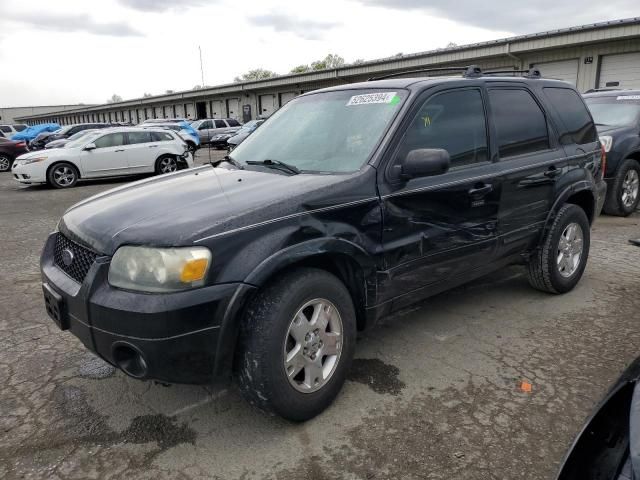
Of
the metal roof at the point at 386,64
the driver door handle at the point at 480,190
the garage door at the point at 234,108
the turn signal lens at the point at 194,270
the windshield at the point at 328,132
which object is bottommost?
the turn signal lens at the point at 194,270

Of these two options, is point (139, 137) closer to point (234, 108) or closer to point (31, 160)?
point (31, 160)

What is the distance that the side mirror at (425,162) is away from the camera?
294 cm

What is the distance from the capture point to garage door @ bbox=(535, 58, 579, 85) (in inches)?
740

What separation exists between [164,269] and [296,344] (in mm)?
788

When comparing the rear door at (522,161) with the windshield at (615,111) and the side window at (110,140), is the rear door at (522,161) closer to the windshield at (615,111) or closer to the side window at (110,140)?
the windshield at (615,111)

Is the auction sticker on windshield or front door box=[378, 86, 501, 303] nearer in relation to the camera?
front door box=[378, 86, 501, 303]

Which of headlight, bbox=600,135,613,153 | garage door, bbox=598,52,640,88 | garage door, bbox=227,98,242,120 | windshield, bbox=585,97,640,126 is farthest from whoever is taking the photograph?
garage door, bbox=227,98,242,120

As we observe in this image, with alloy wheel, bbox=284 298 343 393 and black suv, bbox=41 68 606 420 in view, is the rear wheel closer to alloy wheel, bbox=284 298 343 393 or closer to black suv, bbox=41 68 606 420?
black suv, bbox=41 68 606 420

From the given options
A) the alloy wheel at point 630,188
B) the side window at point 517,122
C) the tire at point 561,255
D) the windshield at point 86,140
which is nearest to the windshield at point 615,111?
the alloy wheel at point 630,188

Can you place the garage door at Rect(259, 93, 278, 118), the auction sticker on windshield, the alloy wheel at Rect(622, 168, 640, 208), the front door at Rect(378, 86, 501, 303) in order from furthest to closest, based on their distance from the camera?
the garage door at Rect(259, 93, 278, 118)
the alloy wheel at Rect(622, 168, 640, 208)
the auction sticker on windshield
the front door at Rect(378, 86, 501, 303)

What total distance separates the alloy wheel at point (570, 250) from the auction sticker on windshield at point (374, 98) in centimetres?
211

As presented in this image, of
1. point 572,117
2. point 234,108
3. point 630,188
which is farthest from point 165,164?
point 234,108

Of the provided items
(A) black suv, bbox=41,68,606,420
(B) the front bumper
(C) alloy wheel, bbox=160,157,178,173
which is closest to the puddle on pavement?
(A) black suv, bbox=41,68,606,420

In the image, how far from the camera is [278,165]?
3328 mm
